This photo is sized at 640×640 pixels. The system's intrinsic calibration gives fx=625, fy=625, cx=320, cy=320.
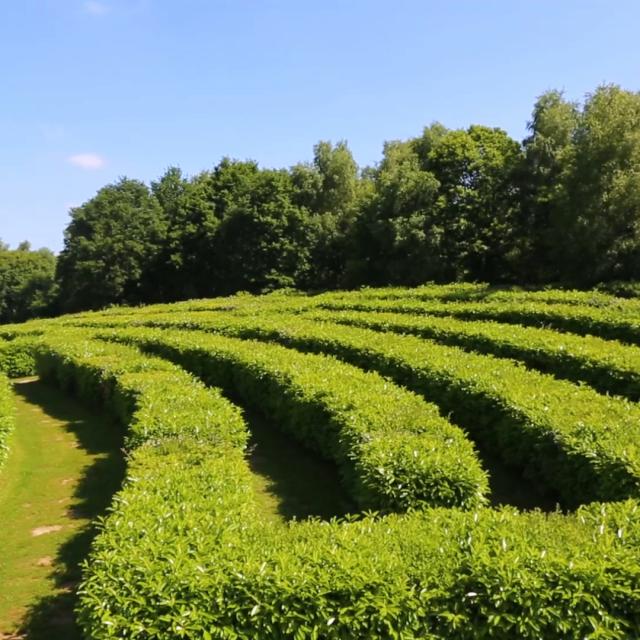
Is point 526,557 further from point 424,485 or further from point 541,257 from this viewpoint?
point 541,257

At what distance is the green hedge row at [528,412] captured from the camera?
791cm

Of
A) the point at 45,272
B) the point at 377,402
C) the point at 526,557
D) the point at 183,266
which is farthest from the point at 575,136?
the point at 45,272

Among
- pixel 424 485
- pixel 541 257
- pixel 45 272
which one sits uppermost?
pixel 45 272

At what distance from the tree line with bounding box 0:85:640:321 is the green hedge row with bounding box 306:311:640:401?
34.8 feet

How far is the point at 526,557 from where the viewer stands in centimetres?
500

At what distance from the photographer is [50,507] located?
32.8 feet

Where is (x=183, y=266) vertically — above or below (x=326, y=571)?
above

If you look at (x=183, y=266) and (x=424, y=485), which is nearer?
(x=424, y=485)

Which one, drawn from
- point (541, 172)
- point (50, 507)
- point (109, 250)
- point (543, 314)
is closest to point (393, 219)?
point (541, 172)

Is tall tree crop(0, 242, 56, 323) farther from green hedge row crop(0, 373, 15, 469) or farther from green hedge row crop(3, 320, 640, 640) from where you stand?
green hedge row crop(3, 320, 640, 640)

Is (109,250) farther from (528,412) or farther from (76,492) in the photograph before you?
(528,412)

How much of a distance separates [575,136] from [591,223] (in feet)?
17.5

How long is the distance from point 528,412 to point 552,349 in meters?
4.39

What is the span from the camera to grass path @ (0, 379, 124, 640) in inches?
276
